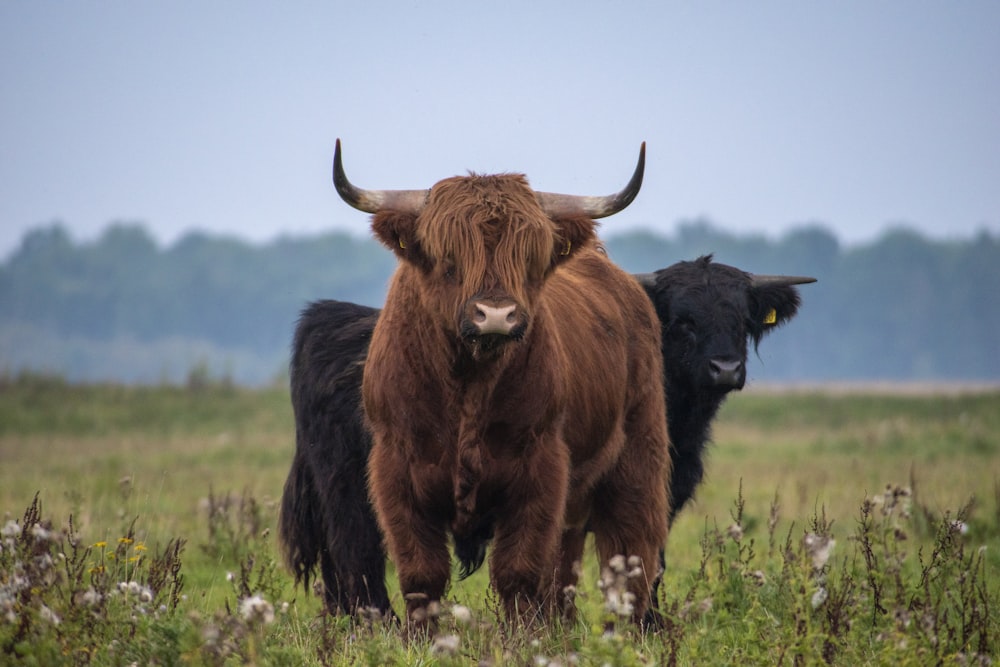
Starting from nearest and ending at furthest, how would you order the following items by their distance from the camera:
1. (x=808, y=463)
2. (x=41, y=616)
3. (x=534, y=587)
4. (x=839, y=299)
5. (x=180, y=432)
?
(x=41, y=616)
(x=534, y=587)
(x=808, y=463)
(x=180, y=432)
(x=839, y=299)

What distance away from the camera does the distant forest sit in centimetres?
9831

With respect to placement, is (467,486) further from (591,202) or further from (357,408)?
(591,202)

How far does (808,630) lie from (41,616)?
8.26 feet

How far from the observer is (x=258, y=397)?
2450 cm

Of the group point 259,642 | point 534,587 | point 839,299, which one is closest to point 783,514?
point 534,587

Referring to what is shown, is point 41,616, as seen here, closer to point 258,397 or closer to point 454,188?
point 454,188

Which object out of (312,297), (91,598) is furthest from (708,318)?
(312,297)

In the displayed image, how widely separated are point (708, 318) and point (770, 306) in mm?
879

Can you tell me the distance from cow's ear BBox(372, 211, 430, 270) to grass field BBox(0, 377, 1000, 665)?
4.71ft

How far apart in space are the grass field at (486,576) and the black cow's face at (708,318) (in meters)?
0.98

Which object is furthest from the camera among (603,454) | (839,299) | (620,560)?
(839,299)

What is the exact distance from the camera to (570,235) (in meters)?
5.50

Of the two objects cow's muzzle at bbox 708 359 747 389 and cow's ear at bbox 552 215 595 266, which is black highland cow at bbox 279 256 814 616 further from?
cow's ear at bbox 552 215 595 266

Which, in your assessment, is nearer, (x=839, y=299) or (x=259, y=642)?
(x=259, y=642)
